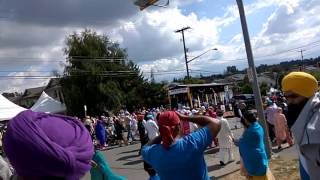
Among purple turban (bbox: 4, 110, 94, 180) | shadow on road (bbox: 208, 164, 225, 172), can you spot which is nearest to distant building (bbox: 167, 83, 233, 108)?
shadow on road (bbox: 208, 164, 225, 172)

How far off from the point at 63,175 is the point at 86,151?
119 millimetres

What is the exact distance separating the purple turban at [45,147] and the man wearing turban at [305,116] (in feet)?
5.47

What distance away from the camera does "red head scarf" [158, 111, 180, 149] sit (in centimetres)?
416

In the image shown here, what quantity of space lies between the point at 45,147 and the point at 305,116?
2.04 meters

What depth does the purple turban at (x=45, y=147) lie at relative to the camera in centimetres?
167

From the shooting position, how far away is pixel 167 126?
13.6 ft

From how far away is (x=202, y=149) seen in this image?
4117 mm

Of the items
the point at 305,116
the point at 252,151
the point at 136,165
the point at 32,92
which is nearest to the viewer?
the point at 305,116

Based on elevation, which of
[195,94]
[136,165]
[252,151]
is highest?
[252,151]

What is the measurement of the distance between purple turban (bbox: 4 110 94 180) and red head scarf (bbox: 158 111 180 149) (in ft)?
7.80

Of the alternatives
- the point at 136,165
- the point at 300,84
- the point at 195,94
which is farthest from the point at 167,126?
the point at 195,94

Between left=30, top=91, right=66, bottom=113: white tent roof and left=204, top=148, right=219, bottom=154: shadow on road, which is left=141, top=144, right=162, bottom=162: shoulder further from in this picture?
left=30, top=91, right=66, bottom=113: white tent roof

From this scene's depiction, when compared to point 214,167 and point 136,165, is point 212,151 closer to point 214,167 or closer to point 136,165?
point 136,165

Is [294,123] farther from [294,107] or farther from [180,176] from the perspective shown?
[180,176]
